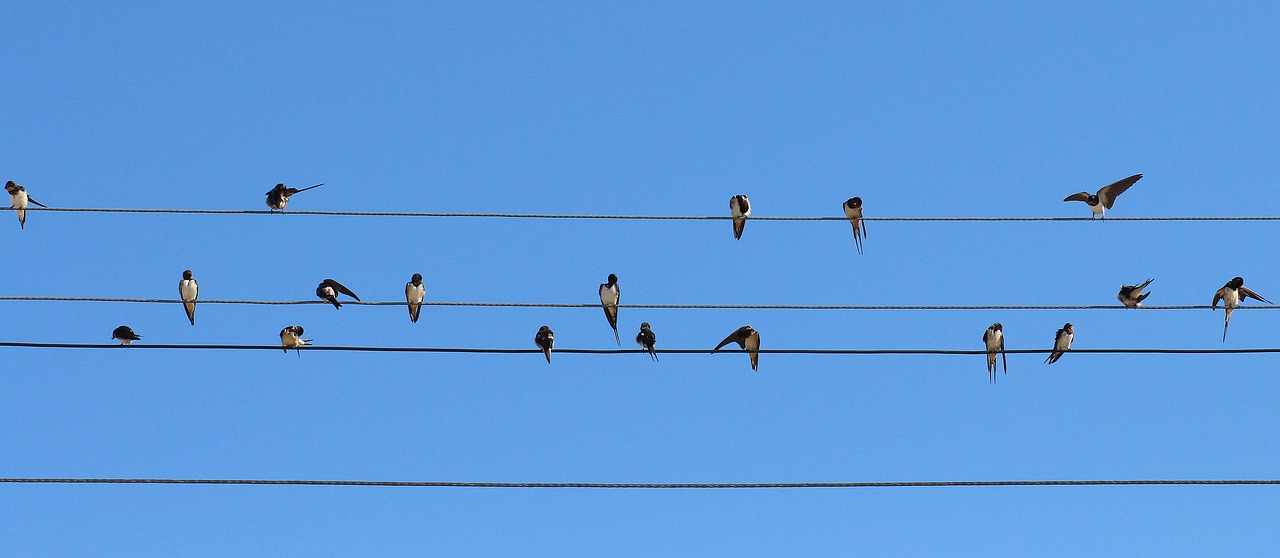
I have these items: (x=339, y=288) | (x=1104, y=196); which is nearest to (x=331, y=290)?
(x=339, y=288)

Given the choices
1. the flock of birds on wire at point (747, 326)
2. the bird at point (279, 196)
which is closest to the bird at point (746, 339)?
the flock of birds on wire at point (747, 326)

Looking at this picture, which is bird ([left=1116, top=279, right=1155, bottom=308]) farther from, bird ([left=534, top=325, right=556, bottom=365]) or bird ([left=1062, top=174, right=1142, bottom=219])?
bird ([left=534, top=325, right=556, bottom=365])

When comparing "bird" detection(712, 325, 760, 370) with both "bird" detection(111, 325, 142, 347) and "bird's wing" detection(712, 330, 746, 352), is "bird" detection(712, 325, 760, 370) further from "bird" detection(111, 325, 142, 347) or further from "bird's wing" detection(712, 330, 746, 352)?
"bird" detection(111, 325, 142, 347)

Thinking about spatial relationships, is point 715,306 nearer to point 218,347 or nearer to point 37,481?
point 218,347

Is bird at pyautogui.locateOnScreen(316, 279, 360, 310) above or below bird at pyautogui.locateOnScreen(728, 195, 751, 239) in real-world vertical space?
below

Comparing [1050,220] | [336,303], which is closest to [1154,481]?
[1050,220]

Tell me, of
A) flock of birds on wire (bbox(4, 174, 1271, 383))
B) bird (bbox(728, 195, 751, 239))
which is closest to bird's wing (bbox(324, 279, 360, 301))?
flock of birds on wire (bbox(4, 174, 1271, 383))

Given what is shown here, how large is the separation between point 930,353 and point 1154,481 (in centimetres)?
145

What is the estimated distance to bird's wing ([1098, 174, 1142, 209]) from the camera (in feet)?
51.4

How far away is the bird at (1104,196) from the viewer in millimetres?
15695

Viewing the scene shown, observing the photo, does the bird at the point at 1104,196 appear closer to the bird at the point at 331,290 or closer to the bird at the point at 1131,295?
the bird at the point at 1131,295

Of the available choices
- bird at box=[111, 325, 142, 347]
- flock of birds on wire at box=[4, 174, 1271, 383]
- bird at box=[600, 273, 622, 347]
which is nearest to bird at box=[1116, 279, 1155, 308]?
flock of birds on wire at box=[4, 174, 1271, 383]

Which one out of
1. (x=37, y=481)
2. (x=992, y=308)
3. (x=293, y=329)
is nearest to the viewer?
(x=37, y=481)

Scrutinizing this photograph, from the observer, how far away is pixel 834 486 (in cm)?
911
